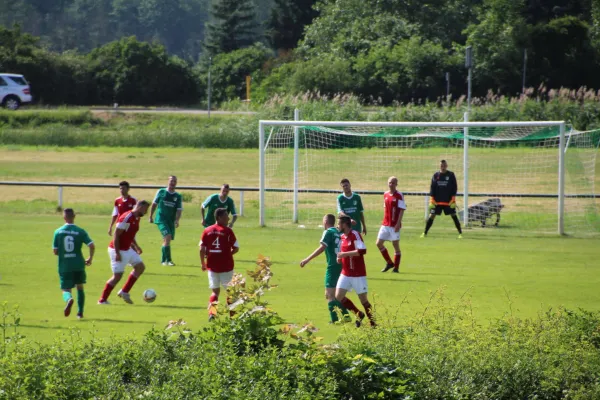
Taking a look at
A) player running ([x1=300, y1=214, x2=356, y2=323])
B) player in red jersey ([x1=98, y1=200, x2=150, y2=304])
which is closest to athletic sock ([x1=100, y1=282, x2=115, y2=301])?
player in red jersey ([x1=98, y1=200, x2=150, y2=304])

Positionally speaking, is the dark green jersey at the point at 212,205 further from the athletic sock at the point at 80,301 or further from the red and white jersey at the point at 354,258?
the red and white jersey at the point at 354,258

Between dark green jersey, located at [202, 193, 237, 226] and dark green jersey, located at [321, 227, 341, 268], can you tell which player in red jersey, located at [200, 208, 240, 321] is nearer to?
dark green jersey, located at [321, 227, 341, 268]

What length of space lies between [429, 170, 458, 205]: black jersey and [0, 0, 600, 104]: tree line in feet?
119

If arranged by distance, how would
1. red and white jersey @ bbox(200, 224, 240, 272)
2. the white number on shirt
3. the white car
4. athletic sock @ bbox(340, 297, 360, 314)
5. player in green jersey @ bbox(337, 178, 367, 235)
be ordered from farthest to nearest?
1. the white car
2. player in green jersey @ bbox(337, 178, 367, 235)
3. the white number on shirt
4. red and white jersey @ bbox(200, 224, 240, 272)
5. athletic sock @ bbox(340, 297, 360, 314)

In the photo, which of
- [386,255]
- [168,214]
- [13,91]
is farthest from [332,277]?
[13,91]

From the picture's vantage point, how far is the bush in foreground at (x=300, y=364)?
9.33 metres

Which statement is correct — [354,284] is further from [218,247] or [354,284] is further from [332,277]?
[218,247]

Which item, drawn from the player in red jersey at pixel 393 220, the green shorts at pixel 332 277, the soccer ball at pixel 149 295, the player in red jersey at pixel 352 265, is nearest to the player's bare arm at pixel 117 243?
the soccer ball at pixel 149 295

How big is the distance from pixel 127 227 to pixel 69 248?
4.38 ft

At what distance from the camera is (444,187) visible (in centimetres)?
2433

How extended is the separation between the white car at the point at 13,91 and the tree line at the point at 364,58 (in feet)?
36.3

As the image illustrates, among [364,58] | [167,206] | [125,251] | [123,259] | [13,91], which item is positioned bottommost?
[123,259]

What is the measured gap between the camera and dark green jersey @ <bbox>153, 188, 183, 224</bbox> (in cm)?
2078

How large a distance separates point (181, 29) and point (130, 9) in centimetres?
915
